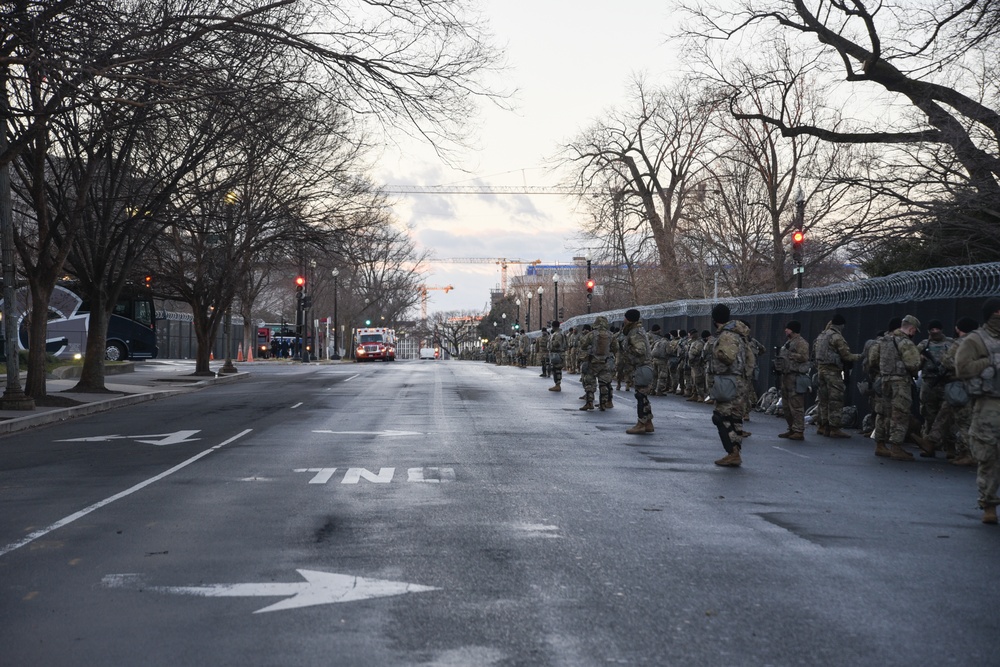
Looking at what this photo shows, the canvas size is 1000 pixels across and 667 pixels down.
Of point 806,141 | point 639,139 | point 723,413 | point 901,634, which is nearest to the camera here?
point 901,634

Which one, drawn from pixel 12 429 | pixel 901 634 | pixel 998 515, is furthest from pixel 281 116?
pixel 901 634

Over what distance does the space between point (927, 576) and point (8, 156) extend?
1731cm

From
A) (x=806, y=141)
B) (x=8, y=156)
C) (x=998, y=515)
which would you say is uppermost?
(x=806, y=141)

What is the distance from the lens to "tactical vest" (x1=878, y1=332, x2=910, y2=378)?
1494 centimetres

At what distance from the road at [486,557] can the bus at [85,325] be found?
33293 mm

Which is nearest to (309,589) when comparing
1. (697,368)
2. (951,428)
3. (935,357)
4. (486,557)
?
(486,557)

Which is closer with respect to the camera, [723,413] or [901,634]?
[901,634]

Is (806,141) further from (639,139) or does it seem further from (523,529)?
(523,529)

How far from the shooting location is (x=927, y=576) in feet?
23.6

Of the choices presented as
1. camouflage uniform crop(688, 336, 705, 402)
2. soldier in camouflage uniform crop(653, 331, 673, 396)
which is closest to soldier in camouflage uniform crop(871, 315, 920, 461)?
camouflage uniform crop(688, 336, 705, 402)

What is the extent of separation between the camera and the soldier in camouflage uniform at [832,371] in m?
17.2

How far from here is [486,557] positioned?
7555mm

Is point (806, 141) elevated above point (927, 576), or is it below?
above

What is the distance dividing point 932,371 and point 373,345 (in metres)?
68.0
